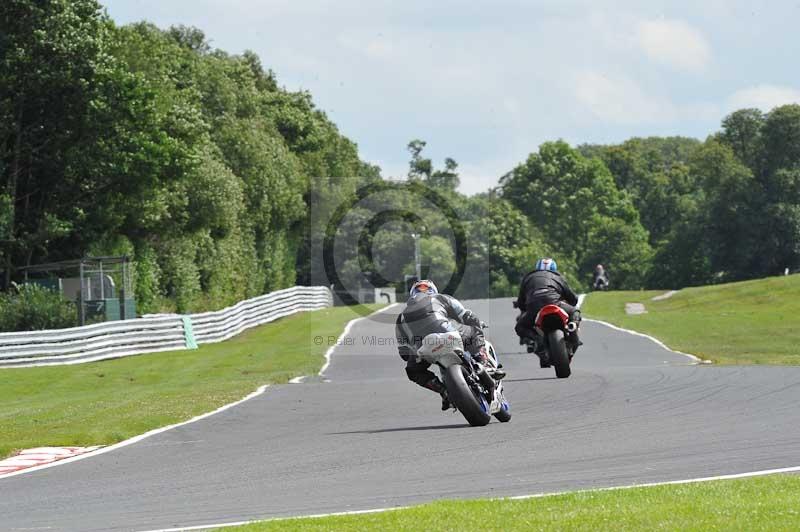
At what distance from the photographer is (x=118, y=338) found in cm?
3369

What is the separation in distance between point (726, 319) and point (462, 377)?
27.4 meters

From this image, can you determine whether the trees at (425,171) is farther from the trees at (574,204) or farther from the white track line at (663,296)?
the white track line at (663,296)

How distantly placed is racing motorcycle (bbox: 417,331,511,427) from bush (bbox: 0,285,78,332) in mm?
24178

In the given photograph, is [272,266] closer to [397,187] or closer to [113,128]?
[397,187]

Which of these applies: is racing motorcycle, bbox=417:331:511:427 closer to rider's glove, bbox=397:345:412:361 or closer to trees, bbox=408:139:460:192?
rider's glove, bbox=397:345:412:361

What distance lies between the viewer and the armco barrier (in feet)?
101

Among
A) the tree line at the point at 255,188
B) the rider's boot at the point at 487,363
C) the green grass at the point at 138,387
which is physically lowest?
the green grass at the point at 138,387

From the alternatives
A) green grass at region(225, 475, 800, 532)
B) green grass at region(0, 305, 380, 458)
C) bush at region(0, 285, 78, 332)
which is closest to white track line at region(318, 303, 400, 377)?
green grass at region(0, 305, 380, 458)

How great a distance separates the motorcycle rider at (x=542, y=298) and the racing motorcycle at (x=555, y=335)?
86 millimetres

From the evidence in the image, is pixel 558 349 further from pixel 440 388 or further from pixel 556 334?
pixel 440 388

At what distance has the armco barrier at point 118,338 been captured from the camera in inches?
1207

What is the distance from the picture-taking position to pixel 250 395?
19.5m

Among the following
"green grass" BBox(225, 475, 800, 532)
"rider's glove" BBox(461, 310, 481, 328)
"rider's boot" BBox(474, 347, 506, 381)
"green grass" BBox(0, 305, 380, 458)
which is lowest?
"green grass" BBox(0, 305, 380, 458)

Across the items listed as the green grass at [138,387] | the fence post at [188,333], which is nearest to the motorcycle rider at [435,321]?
the green grass at [138,387]
